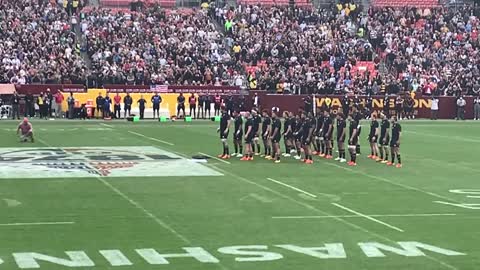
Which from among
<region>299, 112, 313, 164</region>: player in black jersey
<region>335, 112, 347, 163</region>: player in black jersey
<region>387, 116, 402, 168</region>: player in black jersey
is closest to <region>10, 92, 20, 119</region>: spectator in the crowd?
<region>299, 112, 313, 164</region>: player in black jersey

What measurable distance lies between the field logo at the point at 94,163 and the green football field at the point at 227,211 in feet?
0.12

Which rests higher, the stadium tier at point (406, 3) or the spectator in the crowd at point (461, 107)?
the stadium tier at point (406, 3)

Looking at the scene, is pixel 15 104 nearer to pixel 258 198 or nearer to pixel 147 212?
pixel 258 198

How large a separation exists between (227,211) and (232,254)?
444 centimetres

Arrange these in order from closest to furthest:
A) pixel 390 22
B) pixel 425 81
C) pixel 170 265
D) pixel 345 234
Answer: pixel 170 265 < pixel 345 234 < pixel 425 81 < pixel 390 22

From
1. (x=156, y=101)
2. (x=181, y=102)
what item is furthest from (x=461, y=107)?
(x=156, y=101)

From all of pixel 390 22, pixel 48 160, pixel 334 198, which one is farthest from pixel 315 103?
pixel 334 198

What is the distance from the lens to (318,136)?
31266 mm

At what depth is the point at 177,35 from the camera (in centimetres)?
5591

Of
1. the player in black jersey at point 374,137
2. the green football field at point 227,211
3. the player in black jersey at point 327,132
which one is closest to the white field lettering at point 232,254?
the green football field at point 227,211

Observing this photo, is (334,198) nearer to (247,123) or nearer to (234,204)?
(234,204)

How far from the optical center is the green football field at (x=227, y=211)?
14.3 m

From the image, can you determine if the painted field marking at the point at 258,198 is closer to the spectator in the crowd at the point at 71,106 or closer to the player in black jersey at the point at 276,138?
the player in black jersey at the point at 276,138

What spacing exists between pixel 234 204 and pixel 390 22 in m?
45.6
